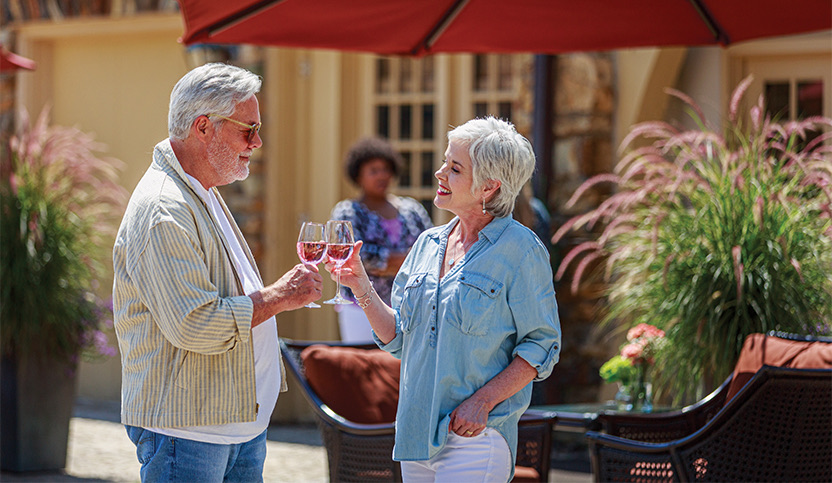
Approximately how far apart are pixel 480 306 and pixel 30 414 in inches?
162

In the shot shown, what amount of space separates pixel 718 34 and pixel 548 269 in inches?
85.8

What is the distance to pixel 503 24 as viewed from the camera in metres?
4.52

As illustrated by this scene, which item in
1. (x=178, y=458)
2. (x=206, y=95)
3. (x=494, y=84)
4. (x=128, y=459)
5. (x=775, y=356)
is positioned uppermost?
(x=494, y=84)

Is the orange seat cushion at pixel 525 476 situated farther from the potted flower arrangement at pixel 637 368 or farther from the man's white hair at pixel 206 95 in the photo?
the man's white hair at pixel 206 95

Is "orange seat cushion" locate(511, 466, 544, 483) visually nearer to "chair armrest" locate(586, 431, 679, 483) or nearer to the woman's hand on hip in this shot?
"chair armrest" locate(586, 431, 679, 483)

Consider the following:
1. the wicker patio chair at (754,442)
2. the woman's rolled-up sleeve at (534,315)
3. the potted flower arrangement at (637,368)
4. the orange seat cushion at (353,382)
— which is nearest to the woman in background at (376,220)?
the orange seat cushion at (353,382)

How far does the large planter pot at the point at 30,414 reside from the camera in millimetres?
6062

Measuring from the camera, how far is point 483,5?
4.39m

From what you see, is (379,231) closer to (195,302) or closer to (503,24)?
(503,24)

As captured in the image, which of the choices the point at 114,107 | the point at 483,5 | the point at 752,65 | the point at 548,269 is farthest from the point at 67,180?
the point at 752,65

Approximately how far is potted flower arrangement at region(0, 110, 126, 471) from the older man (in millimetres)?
3463

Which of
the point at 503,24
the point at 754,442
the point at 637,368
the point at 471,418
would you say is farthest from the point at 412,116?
the point at 471,418

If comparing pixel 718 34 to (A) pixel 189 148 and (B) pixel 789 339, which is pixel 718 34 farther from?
(A) pixel 189 148

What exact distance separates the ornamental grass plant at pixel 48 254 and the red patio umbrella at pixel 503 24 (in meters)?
2.39
